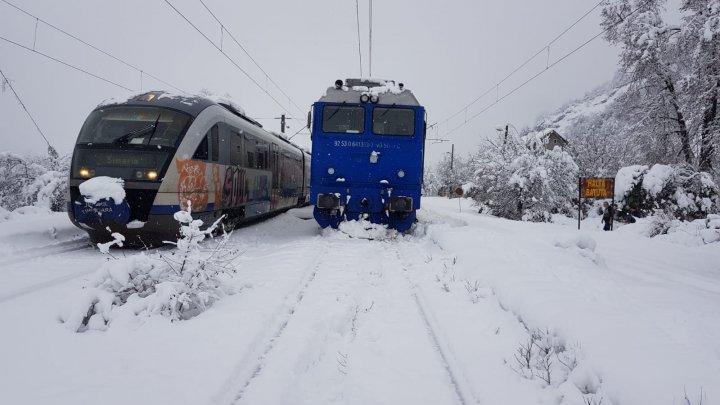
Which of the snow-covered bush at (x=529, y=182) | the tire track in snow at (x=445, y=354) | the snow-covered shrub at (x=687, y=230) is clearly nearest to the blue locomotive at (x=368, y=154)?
the tire track in snow at (x=445, y=354)

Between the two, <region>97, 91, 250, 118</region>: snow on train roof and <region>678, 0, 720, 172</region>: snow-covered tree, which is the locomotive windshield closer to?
<region>97, 91, 250, 118</region>: snow on train roof

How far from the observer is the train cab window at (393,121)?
10.6 metres

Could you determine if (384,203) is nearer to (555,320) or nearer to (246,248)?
(246,248)

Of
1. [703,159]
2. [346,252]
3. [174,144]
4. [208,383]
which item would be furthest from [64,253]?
[703,159]

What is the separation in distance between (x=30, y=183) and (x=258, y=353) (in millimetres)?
19850

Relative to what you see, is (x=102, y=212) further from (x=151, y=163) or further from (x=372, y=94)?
(x=372, y=94)

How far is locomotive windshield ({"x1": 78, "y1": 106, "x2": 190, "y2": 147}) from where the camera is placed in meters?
7.61

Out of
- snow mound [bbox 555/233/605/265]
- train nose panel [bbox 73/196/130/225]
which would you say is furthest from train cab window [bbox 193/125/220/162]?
snow mound [bbox 555/233/605/265]

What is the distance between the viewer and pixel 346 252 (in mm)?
8008

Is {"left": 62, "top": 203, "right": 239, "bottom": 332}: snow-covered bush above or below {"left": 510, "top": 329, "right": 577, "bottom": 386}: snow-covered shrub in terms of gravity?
above

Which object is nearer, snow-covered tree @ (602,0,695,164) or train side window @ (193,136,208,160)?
train side window @ (193,136,208,160)

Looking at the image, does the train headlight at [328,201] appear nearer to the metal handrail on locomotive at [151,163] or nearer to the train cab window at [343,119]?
the train cab window at [343,119]

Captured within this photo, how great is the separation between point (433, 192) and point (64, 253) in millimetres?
83473

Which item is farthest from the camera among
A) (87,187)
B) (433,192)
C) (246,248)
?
(433,192)
